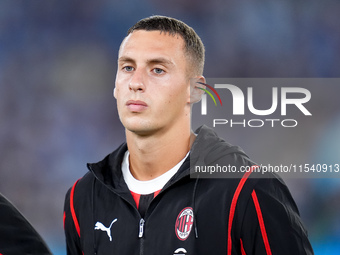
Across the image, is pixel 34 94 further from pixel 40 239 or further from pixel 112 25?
pixel 40 239

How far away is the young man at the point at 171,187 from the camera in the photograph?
2328 mm

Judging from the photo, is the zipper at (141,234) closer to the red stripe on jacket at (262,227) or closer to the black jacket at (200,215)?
the black jacket at (200,215)

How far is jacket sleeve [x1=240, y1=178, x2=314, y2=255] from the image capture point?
2293mm

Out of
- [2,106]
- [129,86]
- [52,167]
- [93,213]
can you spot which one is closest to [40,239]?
[93,213]

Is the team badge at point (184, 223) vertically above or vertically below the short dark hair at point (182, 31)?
below

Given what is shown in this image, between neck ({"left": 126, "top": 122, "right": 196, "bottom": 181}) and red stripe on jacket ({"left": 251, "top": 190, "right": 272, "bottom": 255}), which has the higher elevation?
neck ({"left": 126, "top": 122, "right": 196, "bottom": 181})

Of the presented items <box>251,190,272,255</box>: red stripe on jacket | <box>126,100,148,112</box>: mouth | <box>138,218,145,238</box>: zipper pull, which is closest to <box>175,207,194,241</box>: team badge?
<box>138,218,145,238</box>: zipper pull

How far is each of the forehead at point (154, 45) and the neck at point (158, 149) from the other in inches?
12.8

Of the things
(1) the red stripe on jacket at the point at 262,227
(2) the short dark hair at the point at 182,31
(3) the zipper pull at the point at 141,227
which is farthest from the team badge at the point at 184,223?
(2) the short dark hair at the point at 182,31

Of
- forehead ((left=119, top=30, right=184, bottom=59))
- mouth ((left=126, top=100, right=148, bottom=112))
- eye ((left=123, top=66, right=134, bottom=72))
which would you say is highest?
forehead ((left=119, top=30, right=184, bottom=59))

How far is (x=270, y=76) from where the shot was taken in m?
5.74

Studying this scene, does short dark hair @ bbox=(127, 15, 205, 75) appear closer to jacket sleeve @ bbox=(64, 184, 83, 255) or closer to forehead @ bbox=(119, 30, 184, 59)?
forehead @ bbox=(119, 30, 184, 59)

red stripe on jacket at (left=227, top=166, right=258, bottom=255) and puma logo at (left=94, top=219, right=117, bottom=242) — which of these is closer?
red stripe on jacket at (left=227, top=166, right=258, bottom=255)

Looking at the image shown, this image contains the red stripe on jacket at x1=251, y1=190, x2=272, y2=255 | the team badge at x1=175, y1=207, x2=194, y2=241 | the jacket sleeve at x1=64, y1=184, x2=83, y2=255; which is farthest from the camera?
the jacket sleeve at x1=64, y1=184, x2=83, y2=255
